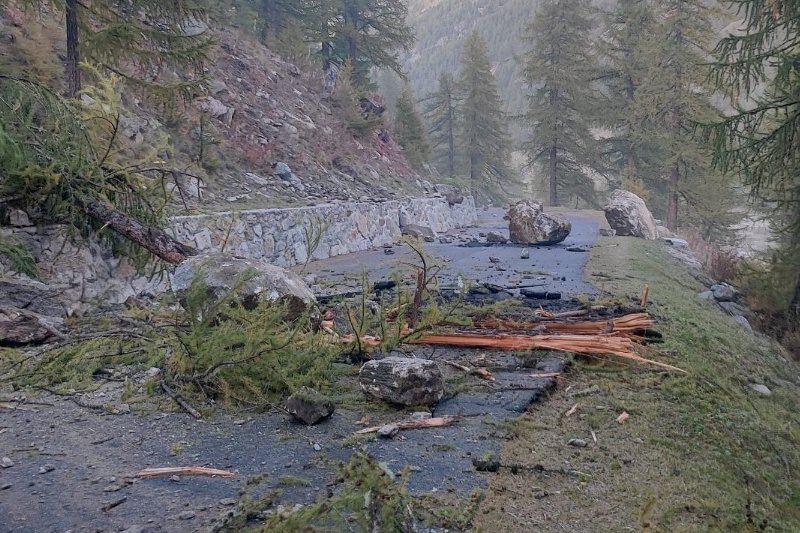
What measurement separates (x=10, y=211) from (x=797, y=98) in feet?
37.4

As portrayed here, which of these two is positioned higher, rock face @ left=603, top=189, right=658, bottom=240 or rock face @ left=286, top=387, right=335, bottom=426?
rock face @ left=603, top=189, right=658, bottom=240

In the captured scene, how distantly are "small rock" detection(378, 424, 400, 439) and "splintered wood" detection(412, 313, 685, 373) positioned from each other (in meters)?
2.00

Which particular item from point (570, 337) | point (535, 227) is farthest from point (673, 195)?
point (570, 337)

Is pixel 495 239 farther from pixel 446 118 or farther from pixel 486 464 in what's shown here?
pixel 446 118

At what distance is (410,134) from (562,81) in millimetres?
9962

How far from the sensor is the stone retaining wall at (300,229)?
994 cm

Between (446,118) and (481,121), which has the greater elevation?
(446,118)

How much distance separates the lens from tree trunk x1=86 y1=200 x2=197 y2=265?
247 inches

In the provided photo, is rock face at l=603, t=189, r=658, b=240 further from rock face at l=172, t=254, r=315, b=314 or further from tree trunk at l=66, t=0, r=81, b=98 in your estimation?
tree trunk at l=66, t=0, r=81, b=98

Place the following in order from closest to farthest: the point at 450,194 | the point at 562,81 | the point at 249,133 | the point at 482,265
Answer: the point at 482,265 → the point at 249,133 → the point at 450,194 → the point at 562,81

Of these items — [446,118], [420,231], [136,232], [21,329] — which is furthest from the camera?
[446,118]

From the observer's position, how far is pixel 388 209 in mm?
17250

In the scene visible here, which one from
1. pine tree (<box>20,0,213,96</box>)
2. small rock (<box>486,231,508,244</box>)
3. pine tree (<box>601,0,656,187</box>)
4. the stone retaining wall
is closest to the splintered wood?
the stone retaining wall

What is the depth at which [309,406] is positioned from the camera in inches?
144
